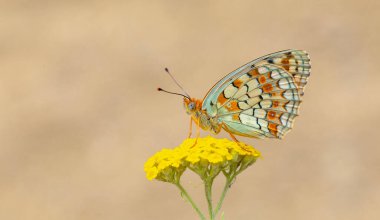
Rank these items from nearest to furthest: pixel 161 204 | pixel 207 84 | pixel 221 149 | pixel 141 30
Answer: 1. pixel 221 149
2. pixel 161 204
3. pixel 207 84
4. pixel 141 30

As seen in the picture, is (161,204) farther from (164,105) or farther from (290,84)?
(290,84)

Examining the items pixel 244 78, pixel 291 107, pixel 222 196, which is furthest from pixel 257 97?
pixel 222 196

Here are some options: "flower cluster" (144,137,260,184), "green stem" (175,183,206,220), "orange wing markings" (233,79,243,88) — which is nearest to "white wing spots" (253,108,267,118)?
"orange wing markings" (233,79,243,88)

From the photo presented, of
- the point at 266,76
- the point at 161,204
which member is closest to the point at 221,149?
the point at 266,76

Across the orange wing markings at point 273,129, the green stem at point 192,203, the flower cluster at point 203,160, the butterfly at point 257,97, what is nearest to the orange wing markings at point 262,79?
the butterfly at point 257,97

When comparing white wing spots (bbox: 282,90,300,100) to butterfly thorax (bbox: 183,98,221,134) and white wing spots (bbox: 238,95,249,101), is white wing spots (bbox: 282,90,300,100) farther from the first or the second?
butterfly thorax (bbox: 183,98,221,134)

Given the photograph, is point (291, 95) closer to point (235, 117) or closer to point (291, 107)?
point (291, 107)
